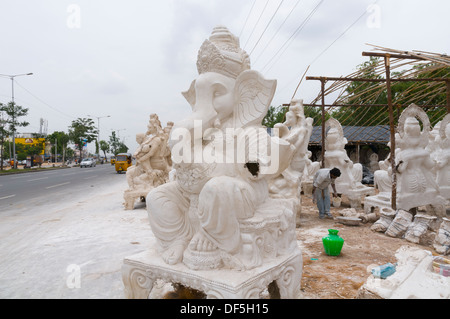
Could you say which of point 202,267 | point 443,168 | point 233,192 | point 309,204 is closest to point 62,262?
point 202,267

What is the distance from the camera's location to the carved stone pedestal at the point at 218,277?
1.76 metres

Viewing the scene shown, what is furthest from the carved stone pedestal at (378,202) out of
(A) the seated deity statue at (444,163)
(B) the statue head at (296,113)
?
(B) the statue head at (296,113)

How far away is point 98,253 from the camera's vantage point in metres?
3.59

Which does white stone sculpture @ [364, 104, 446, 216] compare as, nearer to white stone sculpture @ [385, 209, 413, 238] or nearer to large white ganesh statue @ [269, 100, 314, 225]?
white stone sculpture @ [385, 209, 413, 238]

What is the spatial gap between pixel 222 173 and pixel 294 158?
352 cm

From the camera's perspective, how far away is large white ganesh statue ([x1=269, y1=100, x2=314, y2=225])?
16.3ft

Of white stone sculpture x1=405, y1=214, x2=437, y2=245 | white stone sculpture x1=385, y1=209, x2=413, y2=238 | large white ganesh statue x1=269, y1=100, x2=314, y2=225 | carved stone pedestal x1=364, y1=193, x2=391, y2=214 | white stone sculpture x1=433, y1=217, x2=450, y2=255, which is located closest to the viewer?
white stone sculpture x1=433, y1=217, x2=450, y2=255

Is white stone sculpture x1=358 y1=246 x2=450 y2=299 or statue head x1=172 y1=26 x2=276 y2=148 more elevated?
statue head x1=172 y1=26 x2=276 y2=148

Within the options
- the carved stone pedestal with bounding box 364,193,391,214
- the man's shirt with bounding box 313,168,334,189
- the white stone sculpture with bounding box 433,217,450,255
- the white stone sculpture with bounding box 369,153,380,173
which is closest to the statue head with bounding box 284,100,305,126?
the man's shirt with bounding box 313,168,334,189

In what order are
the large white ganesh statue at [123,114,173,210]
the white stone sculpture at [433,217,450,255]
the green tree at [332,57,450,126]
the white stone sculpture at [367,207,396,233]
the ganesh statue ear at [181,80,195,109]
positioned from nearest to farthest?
the ganesh statue ear at [181,80,195,109] → the white stone sculpture at [433,217,450,255] → the white stone sculpture at [367,207,396,233] → the large white ganesh statue at [123,114,173,210] → the green tree at [332,57,450,126]

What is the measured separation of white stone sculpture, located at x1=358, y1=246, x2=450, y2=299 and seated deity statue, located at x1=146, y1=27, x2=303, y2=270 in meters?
0.62

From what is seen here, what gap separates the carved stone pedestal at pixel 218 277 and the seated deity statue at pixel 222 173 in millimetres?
65

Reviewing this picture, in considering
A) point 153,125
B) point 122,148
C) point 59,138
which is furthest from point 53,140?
point 153,125
